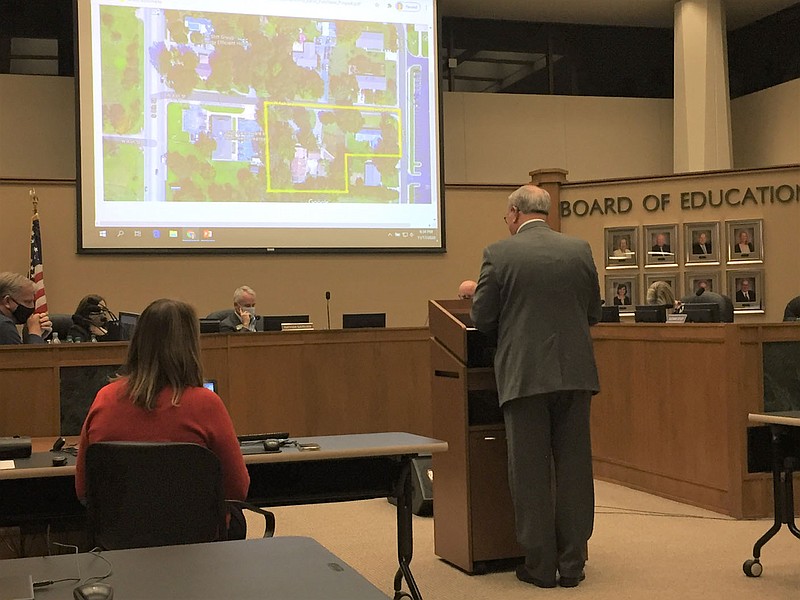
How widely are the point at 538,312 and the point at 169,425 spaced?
1.90 m

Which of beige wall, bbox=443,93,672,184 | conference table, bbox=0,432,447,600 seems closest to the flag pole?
beige wall, bbox=443,93,672,184

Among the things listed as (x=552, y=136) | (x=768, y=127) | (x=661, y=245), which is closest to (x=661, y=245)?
(x=661, y=245)

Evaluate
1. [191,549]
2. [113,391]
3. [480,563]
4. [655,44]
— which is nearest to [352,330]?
[480,563]

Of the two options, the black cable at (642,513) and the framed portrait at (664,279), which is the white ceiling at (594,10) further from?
the black cable at (642,513)

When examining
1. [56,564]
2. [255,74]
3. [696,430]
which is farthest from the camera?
[255,74]

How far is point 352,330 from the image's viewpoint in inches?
287

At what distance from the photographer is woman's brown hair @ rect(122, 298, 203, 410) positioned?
2820 millimetres

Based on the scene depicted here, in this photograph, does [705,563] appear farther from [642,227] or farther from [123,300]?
[123,300]

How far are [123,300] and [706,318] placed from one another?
5.62 metres

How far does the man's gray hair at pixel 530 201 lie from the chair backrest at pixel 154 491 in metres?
2.24

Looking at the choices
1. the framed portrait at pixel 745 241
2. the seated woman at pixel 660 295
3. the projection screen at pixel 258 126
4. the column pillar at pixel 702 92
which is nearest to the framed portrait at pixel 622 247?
the framed portrait at pixel 745 241

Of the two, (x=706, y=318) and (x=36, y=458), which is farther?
(x=706, y=318)

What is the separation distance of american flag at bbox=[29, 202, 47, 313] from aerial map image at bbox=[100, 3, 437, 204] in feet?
2.44

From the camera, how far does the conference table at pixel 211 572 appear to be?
1509mm
